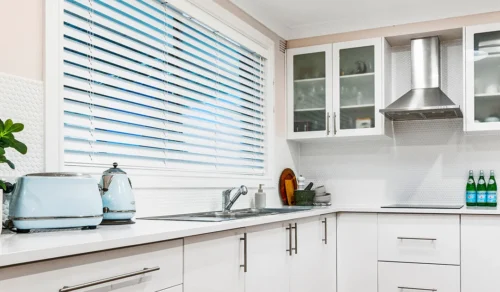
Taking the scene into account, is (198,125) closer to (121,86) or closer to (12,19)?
(121,86)

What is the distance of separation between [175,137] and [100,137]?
1.95 feet

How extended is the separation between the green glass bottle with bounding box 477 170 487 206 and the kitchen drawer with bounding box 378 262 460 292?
0.62 m

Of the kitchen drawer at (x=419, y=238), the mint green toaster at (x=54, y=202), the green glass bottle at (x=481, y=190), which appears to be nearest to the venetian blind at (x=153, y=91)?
the mint green toaster at (x=54, y=202)

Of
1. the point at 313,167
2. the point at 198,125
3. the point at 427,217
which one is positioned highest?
the point at 198,125

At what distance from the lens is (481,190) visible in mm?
3834

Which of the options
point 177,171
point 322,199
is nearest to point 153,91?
point 177,171

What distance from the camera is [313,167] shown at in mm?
4500

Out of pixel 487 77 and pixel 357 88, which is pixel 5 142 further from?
pixel 487 77

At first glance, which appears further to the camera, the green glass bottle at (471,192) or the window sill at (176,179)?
the green glass bottle at (471,192)

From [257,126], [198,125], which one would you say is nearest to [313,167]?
[257,126]

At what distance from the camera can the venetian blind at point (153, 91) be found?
7.41 feet

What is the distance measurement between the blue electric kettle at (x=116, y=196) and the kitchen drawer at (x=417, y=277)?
220 cm

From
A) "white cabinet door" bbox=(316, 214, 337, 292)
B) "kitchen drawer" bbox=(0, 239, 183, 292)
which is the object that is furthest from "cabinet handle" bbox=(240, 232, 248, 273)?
"white cabinet door" bbox=(316, 214, 337, 292)

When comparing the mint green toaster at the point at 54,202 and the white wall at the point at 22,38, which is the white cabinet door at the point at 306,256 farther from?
the white wall at the point at 22,38
